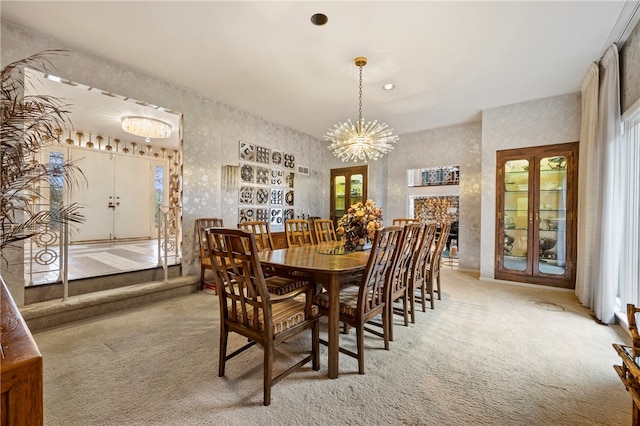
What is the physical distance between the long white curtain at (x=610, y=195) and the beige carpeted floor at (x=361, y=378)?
316mm

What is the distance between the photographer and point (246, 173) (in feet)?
16.1

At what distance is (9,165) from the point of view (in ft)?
6.35

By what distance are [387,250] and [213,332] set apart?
1799mm

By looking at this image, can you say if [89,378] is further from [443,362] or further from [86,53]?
[86,53]

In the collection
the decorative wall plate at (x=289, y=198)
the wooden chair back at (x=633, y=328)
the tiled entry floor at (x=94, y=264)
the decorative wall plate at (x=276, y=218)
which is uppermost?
the decorative wall plate at (x=289, y=198)

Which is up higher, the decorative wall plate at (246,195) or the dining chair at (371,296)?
the decorative wall plate at (246,195)

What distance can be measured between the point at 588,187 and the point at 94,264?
22.0ft

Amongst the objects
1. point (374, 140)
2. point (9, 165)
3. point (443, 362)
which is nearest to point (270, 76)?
point (374, 140)

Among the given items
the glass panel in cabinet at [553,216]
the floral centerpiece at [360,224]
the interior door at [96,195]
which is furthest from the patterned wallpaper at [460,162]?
the interior door at [96,195]

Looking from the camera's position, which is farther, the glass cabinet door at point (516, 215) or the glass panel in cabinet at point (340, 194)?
the glass panel in cabinet at point (340, 194)

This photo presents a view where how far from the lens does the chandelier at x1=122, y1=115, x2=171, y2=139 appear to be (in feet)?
15.9

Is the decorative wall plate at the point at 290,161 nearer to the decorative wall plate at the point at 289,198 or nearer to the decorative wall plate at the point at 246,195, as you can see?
the decorative wall plate at the point at 289,198

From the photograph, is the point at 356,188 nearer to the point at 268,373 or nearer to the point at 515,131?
the point at 515,131

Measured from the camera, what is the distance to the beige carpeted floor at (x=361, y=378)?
153 centimetres
